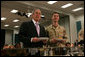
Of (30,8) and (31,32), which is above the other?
(30,8)

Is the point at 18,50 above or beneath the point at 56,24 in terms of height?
beneath

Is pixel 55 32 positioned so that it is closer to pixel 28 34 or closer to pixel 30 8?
pixel 28 34

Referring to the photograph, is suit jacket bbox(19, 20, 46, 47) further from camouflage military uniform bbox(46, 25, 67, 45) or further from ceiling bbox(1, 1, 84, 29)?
ceiling bbox(1, 1, 84, 29)

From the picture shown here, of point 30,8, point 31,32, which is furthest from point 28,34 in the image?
point 30,8

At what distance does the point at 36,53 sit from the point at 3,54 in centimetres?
30

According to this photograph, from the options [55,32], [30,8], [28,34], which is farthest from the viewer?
[30,8]

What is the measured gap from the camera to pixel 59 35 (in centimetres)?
205

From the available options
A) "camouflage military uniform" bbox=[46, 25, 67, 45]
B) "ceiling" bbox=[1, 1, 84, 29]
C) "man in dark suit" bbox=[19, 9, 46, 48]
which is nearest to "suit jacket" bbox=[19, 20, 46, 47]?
"man in dark suit" bbox=[19, 9, 46, 48]

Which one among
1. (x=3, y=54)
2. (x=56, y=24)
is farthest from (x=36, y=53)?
(x=56, y=24)

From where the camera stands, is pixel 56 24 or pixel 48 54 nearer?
pixel 48 54

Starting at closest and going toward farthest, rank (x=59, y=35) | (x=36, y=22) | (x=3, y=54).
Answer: (x=3, y=54) → (x=36, y=22) → (x=59, y=35)

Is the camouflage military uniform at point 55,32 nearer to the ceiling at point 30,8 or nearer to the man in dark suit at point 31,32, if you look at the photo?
the man in dark suit at point 31,32

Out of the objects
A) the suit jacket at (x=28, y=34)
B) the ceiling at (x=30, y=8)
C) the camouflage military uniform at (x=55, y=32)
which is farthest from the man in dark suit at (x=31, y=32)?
the ceiling at (x=30, y=8)

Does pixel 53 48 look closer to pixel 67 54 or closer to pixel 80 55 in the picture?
pixel 67 54
